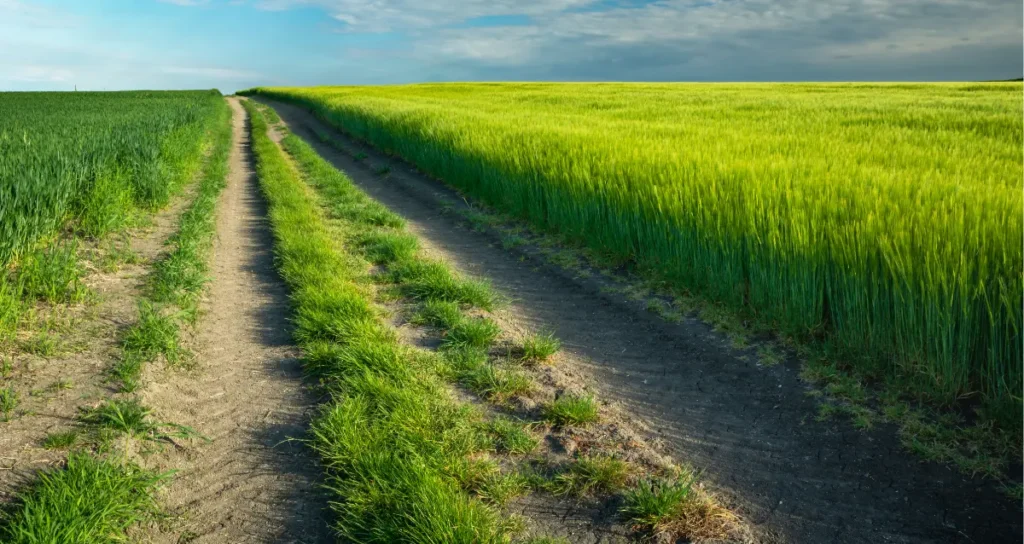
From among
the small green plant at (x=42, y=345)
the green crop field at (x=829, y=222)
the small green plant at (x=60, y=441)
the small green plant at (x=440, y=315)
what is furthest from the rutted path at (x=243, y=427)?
the green crop field at (x=829, y=222)

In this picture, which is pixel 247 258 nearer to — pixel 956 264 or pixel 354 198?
pixel 354 198

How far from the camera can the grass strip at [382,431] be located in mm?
3002

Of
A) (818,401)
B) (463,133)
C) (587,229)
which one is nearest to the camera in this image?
(818,401)

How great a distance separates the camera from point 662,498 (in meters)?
3.15

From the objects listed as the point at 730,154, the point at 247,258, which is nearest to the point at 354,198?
the point at 247,258

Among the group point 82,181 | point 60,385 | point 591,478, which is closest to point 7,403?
point 60,385

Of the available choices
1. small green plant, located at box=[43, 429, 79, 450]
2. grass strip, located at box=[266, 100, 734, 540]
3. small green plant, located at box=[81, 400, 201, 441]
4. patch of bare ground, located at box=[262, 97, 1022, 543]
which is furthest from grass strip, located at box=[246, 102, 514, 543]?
small green plant, located at box=[43, 429, 79, 450]

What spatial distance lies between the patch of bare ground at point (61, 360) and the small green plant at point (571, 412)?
9.03 ft

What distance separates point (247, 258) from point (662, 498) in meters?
6.23

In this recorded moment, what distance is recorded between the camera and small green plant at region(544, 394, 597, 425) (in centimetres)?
399

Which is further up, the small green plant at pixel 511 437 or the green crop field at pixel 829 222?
the green crop field at pixel 829 222

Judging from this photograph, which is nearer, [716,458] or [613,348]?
[716,458]

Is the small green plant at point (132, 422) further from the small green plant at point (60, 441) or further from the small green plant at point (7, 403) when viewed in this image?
the small green plant at point (7, 403)

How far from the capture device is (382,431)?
3748 mm
